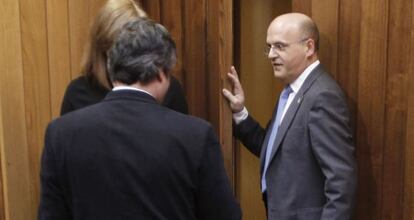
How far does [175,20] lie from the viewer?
8.21ft

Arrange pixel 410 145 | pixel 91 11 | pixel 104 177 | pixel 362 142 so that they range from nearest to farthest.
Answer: pixel 104 177, pixel 410 145, pixel 362 142, pixel 91 11

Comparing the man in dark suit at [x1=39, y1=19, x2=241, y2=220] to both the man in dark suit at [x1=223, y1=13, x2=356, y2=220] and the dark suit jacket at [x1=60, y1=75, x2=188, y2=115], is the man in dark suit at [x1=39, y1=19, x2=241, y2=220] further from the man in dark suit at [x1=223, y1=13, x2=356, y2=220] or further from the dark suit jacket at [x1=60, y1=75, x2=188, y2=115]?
the man in dark suit at [x1=223, y1=13, x2=356, y2=220]

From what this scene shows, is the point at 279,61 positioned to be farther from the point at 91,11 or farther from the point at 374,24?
the point at 91,11

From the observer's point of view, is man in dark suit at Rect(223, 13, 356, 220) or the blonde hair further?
man in dark suit at Rect(223, 13, 356, 220)

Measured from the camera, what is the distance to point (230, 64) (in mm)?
2205

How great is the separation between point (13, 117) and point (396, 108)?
4.86ft

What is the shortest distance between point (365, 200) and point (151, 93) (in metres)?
1.18

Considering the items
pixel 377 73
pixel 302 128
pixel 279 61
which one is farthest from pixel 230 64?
pixel 377 73

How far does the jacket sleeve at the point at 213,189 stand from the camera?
1.32 m

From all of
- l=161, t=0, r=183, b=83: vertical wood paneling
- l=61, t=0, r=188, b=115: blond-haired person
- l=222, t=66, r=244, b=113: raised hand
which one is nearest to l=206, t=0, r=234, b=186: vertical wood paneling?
l=222, t=66, r=244, b=113: raised hand

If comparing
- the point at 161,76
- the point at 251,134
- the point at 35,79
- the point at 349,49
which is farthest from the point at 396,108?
the point at 35,79

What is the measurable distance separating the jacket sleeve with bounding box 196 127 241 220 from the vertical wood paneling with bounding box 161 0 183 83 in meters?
1.21

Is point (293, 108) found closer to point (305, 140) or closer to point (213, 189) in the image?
point (305, 140)

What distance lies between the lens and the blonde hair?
1.73 meters
